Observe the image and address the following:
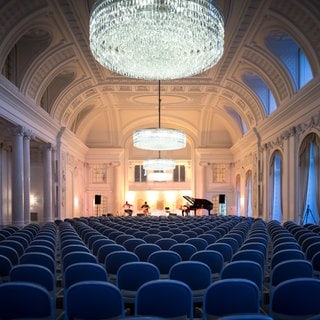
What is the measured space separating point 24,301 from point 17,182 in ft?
46.2

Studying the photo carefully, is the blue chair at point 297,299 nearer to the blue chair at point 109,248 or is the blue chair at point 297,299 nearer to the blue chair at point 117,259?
the blue chair at point 117,259

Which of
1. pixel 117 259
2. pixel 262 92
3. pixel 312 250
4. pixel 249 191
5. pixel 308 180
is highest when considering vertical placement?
pixel 262 92

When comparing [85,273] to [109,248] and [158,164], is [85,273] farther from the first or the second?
[158,164]

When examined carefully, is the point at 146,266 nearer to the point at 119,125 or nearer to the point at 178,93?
the point at 178,93

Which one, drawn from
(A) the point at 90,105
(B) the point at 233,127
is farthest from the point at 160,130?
(B) the point at 233,127

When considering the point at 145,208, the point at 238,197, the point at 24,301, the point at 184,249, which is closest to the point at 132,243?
the point at 184,249

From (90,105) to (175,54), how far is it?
67.1 feet

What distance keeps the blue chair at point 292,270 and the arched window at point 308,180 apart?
1200cm

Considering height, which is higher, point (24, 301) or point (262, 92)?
point (262, 92)

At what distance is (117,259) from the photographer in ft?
20.2

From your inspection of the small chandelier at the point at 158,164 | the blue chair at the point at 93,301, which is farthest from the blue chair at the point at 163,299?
the small chandelier at the point at 158,164

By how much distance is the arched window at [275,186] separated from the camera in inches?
875

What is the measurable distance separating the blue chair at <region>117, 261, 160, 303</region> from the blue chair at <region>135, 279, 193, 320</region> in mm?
1076

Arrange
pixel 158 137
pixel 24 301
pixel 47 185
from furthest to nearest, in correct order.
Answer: pixel 47 185, pixel 158 137, pixel 24 301
